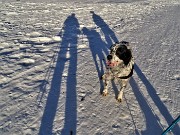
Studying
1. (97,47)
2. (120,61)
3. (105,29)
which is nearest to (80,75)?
(120,61)

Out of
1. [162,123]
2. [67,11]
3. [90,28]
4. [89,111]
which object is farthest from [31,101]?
[67,11]

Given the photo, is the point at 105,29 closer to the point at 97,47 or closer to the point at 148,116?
the point at 97,47

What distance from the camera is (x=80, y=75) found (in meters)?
7.44

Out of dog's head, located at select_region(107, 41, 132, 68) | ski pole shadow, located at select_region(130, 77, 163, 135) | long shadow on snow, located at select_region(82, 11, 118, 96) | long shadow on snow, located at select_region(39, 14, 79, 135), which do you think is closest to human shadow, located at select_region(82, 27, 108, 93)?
long shadow on snow, located at select_region(82, 11, 118, 96)

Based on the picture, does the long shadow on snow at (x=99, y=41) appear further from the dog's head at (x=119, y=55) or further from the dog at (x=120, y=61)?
the dog's head at (x=119, y=55)

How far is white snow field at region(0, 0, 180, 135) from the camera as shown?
548 cm

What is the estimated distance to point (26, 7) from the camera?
50.5ft

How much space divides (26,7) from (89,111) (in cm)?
1106

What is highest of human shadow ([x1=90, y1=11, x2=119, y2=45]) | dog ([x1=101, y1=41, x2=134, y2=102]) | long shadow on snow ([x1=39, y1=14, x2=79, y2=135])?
dog ([x1=101, y1=41, x2=134, y2=102])

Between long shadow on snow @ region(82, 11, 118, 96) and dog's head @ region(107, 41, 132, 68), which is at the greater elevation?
dog's head @ region(107, 41, 132, 68)

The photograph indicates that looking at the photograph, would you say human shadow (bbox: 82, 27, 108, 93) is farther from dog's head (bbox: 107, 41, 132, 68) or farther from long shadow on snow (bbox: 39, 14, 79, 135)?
dog's head (bbox: 107, 41, 132, 68)

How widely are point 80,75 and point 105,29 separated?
4849 mm

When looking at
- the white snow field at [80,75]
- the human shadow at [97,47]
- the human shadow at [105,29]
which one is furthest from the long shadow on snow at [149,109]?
the human shadow at [105,29]

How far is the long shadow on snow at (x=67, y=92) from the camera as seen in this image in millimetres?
5307
